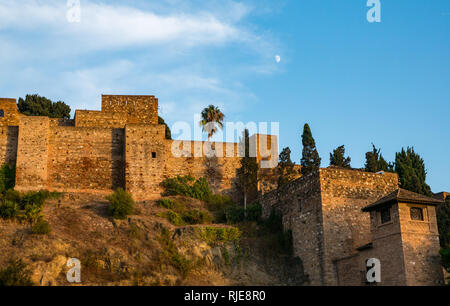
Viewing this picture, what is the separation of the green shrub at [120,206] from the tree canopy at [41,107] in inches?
775

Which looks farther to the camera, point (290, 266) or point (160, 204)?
point (160, 204)

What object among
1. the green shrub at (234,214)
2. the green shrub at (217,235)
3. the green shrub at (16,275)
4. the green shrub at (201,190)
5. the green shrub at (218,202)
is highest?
the green shrub at (201,190)

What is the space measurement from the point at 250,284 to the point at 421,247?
800 centimetres

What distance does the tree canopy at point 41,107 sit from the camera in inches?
2021

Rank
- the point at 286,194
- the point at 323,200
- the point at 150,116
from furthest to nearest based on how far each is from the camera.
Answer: the point at 150,116
the point at 286,194
the point at 323,200

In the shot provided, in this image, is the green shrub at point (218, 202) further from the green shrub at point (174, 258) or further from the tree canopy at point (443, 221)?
the tree canopy at point (443, 221)

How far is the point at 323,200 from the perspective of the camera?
31.3 m

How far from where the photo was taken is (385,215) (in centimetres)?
2847

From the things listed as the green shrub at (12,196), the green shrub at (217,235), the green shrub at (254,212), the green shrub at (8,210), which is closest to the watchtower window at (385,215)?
the green shrub at (217,235)

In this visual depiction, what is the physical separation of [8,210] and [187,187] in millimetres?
11427

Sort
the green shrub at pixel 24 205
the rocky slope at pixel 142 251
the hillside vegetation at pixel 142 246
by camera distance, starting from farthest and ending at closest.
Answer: the green shrub at pixel 24 205
the rocky slope at pixel 142 251
the hillside vegetation at pixel 142 246
